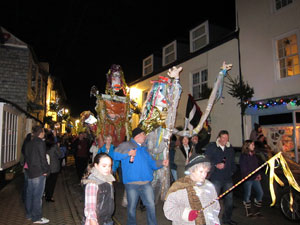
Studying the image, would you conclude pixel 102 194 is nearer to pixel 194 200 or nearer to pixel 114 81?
pixel 194 200

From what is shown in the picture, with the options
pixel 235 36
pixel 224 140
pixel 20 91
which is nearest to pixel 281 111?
pixel 235 36

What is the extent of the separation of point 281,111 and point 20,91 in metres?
11.7

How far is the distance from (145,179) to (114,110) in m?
5.15

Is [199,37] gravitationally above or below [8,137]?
above

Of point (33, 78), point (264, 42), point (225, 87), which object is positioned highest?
point (264, 42)

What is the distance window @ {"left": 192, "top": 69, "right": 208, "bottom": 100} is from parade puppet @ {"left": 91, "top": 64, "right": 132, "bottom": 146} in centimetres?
529

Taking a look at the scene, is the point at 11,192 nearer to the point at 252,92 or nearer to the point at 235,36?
the point at 252,92

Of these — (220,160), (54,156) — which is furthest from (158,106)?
(54,156)

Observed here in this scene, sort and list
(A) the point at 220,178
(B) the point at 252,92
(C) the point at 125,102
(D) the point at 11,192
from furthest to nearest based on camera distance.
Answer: (B) the point at 252,92, (C) the point at 125,102, (D) the point at 11,192, (A) the point at 220,178

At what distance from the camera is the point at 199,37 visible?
45.5ft

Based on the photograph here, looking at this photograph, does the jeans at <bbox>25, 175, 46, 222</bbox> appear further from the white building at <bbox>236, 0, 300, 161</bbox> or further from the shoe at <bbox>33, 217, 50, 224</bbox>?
the white building at <bbox>236, 0, 300, 161</bbox>

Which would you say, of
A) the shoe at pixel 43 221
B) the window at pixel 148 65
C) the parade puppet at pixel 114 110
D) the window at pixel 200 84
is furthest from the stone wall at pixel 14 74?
the window at pixel 148 65

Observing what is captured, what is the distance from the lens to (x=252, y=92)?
10.5 metres

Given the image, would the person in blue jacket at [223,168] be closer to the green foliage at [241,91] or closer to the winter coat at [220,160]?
the winter coat at [220,160]
